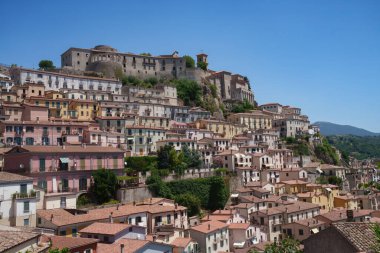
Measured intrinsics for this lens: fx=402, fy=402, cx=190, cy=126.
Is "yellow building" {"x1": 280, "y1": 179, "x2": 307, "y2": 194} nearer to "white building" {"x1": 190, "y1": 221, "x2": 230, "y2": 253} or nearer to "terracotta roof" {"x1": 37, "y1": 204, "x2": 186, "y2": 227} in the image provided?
"white building" {"x1": 190, "y1": 221, "x2": 230, "y2": 253}

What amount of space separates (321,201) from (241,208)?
58.7 feet

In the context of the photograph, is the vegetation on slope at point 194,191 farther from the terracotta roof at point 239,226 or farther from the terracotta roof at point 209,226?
the terracotta roof at point 209,226

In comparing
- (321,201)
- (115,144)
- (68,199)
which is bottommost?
(321,201)

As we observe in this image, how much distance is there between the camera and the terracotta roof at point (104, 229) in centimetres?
2811

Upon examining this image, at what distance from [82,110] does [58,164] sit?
26.3m

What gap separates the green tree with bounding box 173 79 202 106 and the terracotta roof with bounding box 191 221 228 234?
55.9 m

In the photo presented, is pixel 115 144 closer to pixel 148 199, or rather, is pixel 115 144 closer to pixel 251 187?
pixel 148 199

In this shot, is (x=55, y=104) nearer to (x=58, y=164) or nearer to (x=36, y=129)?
(x=36, y=129)

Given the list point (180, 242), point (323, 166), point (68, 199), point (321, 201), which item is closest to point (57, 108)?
point (68, 199)

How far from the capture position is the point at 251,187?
186 ft

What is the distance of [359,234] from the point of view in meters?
17.0

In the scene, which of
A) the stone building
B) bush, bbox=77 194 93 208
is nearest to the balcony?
bush, bbox=77 194 93 208

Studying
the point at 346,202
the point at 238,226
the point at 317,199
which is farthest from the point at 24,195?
the point at 346,202

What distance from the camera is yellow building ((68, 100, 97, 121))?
63.9 m
